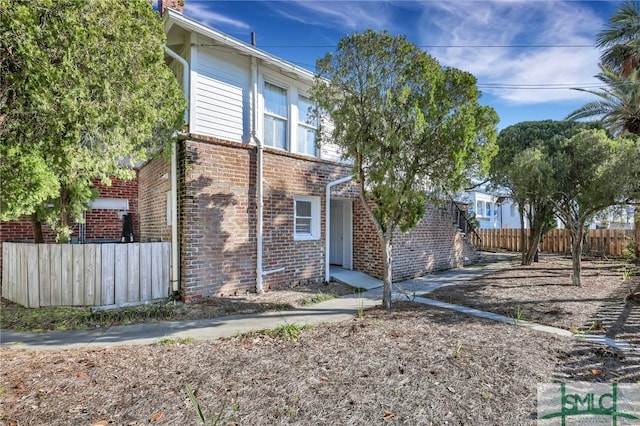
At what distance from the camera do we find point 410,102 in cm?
560

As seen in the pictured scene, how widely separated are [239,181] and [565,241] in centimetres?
1751

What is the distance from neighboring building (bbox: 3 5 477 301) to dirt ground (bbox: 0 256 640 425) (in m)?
2.84

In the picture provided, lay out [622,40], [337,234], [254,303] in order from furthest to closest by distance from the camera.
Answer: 1. [622,40]
2. [337,234]
3. [254,303]

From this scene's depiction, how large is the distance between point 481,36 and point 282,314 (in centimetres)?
864

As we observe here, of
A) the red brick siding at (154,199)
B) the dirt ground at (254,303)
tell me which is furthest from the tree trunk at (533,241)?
the red brick siding at (154,199)

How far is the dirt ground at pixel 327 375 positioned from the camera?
2.81 m

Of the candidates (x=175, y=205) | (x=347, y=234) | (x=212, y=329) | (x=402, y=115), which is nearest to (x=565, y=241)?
(x=347, y=234)

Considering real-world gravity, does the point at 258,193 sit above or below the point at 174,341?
above

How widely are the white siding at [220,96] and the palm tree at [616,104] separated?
11.7m

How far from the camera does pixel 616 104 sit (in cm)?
1134

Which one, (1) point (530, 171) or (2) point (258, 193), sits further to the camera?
(1) point (530, 171)

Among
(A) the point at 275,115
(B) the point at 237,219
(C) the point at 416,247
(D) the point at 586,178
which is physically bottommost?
(C) the point at 416,247

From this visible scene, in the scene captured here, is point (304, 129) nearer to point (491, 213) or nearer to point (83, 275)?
point (83, 275)

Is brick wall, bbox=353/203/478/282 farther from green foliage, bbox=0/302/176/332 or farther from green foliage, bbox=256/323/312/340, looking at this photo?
green foliage, bbox=0/302/176/332
